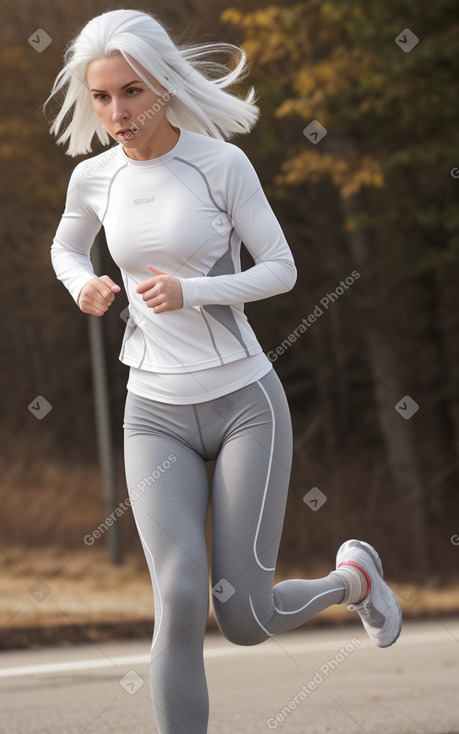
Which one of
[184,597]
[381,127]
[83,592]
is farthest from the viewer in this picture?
[381,127]

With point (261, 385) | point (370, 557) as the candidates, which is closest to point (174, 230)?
point (261, 385)

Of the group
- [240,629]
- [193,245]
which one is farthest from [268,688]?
[193,245]

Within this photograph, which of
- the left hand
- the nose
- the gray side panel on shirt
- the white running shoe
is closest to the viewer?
the left hand

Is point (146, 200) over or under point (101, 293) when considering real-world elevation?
over

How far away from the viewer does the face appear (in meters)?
3.37

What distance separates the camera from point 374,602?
4254mm

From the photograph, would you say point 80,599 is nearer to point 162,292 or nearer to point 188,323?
point 188,323

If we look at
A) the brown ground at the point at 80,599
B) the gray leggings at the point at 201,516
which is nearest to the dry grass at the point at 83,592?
the brown ground at the point at 80,599

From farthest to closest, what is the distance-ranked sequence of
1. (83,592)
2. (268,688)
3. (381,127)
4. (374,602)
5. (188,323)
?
(381,127), (83,592), (268,688), (374,602), (188,323)

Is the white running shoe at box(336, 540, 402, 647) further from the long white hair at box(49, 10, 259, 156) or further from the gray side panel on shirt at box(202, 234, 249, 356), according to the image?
the long white hair at box(49, 10, 259, 156)

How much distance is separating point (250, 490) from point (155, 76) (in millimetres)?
1162

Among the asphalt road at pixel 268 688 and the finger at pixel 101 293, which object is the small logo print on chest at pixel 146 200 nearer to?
the finger at pixel 101 293

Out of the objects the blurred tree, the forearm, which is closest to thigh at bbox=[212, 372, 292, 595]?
the forearm

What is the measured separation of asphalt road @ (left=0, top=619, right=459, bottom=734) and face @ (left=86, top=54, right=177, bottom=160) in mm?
2496
